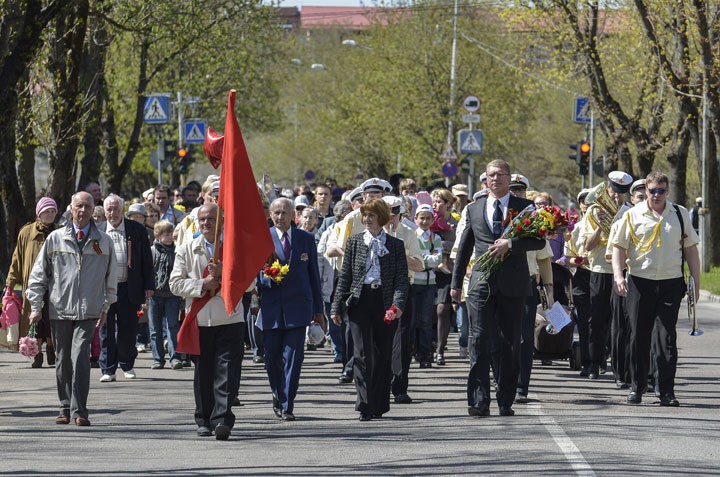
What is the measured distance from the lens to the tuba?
15.0 meters

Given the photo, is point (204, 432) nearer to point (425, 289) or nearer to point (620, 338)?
point (620, 338)

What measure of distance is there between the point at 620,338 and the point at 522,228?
282 centimetres

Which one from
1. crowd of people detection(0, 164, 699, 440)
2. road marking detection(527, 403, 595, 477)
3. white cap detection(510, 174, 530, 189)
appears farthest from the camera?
white cap detection(510, 174, 530, 189)

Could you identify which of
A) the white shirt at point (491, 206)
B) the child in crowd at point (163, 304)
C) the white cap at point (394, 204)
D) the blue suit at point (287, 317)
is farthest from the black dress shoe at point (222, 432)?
the child in crowd at point (163, 304)

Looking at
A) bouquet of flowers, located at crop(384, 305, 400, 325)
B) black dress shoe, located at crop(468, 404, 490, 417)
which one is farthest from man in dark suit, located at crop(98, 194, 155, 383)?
black dress shoe, located at crop(468, 404, 490, 417)

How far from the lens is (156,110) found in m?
32.0

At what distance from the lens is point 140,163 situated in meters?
55.7

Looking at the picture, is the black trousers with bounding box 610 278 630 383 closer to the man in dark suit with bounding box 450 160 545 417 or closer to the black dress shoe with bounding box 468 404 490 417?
the man in dark suit with bounding box 450 160 545 417

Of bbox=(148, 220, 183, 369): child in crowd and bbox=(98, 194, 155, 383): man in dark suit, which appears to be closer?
bbox=(98, 194, 155, 383): man in dark suit

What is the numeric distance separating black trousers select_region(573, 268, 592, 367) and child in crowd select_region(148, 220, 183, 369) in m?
4.28

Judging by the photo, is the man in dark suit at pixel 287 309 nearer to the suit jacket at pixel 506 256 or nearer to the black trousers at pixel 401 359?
the suit jacket at pixel 506 256

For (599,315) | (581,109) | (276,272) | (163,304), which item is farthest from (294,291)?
(581,109)

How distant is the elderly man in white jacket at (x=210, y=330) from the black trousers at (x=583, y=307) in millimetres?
5542

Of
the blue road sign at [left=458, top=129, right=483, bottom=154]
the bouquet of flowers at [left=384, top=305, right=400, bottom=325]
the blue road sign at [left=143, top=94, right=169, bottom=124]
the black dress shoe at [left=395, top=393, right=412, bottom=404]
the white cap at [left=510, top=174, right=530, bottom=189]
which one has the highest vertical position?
the blue road sign at [left=143, top=94, right=169, bottom=124]
